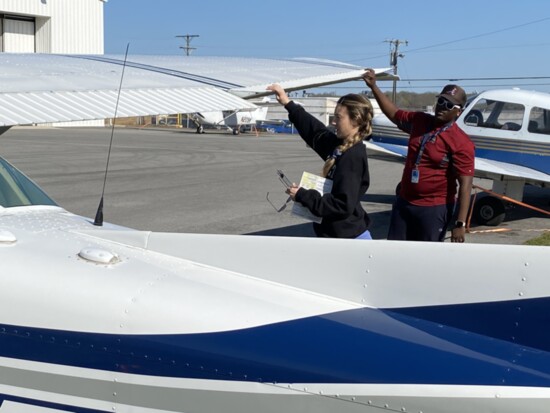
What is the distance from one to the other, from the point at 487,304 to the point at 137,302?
1119 mm

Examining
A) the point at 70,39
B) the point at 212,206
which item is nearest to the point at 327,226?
the point at 212,206

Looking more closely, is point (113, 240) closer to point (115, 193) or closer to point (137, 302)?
point (137, 302)

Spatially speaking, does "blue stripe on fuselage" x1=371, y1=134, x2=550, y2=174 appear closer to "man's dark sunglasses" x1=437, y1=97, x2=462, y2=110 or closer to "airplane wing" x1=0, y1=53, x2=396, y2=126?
"man's dark sunglasses" x1=437, y1=97, x2=462, y2=110

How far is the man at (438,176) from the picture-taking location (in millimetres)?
4582

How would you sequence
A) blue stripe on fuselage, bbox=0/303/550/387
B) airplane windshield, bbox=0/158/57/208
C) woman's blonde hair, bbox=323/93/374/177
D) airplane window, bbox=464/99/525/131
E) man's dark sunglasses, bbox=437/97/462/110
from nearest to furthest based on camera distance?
blue stripe on fuselage, bbox=0/303/550/387 → airplane windshield, bbox=0/158/57/208 → woman's blonde hair, bbox=323/93/374/177 → man's dark sunglasses, bbox=437/97/462/110 → airplane window, bbox=464/99/525/131

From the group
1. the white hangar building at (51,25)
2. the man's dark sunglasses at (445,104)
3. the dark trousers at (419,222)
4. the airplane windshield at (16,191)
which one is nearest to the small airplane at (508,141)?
the dark trousers at (419,222)

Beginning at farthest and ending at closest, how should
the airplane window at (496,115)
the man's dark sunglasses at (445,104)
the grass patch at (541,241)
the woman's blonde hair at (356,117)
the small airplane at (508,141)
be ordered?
1. the airplane window at (496,115)
2. the small airplane at (508,141)
3. the grass patch at (541,241)
4. the man's dark sunglasses at (445,104)
5. the woman's blonde hair at (356,117)

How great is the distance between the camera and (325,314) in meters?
2.37

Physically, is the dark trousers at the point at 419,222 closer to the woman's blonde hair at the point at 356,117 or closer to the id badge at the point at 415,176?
the id badge at the point at 415,176

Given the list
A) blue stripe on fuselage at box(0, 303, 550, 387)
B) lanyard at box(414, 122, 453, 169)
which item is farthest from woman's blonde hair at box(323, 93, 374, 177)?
blue stripe on fuselage at box(0, 303, 550, 387)

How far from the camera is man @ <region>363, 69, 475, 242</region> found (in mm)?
4582

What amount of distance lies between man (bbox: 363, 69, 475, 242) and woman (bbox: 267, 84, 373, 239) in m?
0.71

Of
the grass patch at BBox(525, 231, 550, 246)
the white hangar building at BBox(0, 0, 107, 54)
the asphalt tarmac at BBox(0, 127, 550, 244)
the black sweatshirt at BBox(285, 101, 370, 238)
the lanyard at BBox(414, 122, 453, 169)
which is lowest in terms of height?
the asphalt tarmac at BBox(0, 127, 550, 244)

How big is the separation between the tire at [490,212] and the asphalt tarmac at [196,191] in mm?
162
